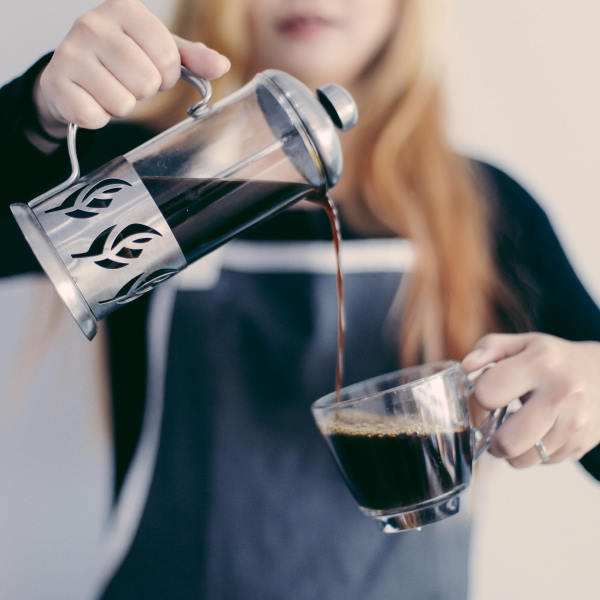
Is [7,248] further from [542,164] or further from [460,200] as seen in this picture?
[542,164]

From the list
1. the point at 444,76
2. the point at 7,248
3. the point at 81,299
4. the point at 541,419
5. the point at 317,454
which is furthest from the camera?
the point at 444,76

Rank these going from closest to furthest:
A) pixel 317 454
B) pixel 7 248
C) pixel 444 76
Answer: pixel 7 248 < pixel 317 454 < pixel 444 76

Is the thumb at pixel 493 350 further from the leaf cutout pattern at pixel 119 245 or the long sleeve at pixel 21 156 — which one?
the long sleeve at pixel 21 156

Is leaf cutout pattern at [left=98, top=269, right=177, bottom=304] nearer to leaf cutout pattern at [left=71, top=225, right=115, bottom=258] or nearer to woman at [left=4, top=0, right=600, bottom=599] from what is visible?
leaf cutout pattern at [left=71, top=225, right=115, bottom=258]

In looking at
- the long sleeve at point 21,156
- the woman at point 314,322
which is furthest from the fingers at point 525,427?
the long sleeve at point 21,156

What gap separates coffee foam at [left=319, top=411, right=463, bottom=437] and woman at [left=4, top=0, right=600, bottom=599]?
1.12 ft

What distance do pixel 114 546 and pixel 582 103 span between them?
113 centimetres

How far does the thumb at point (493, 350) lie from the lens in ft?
2.24

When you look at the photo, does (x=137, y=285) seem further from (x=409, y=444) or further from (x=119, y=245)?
(x=409, y=444)

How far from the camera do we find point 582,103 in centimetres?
112

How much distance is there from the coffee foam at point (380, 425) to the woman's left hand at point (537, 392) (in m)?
0.08

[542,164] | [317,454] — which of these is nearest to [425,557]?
[317,454]

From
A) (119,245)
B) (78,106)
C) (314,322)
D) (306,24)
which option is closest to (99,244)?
(119,245)

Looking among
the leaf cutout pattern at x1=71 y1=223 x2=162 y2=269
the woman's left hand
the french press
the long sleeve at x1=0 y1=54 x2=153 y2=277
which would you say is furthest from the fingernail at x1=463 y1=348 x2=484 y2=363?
the long sleeve at x1=0 y1=54 x2=153 y2=277
